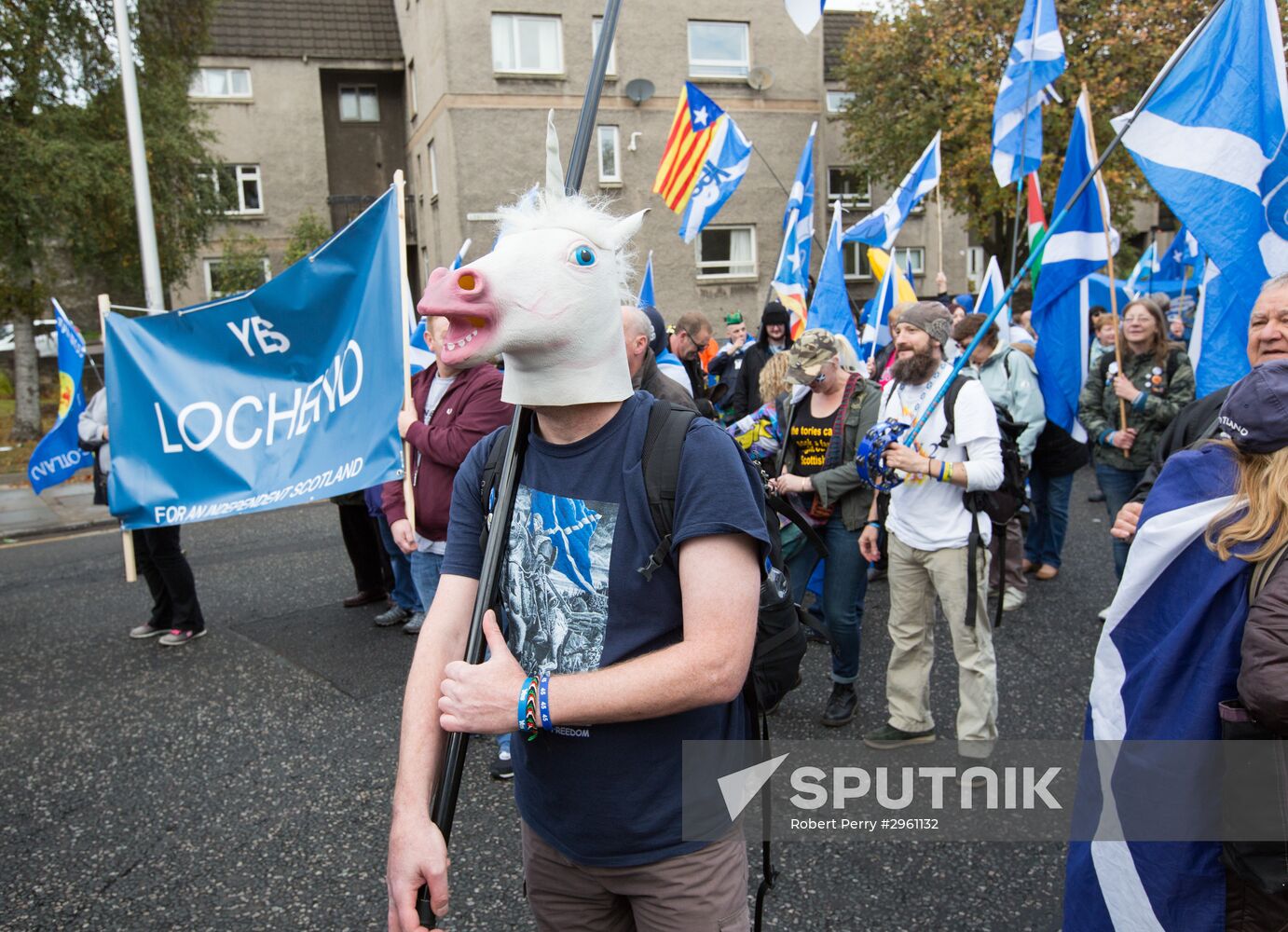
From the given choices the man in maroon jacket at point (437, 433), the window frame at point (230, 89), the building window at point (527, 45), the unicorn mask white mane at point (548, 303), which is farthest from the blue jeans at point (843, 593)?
the window frame at point (230, 89)

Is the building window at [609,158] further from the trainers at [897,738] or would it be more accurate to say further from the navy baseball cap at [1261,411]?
the navy baseball cap at [1261,411]

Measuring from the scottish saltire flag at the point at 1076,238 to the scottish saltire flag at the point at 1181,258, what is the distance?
237 inches

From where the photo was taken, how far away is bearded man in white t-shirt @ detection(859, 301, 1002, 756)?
3631mm

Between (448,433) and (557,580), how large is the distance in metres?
2.31

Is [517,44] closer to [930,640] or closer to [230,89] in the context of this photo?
[230,89]

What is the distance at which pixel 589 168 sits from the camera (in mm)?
22312

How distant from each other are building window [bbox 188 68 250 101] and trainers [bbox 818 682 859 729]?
83.9 ft

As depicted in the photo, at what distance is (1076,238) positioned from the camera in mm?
4621

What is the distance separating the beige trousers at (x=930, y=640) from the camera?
3674 millimetres

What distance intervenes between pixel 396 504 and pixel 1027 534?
447 centimetres

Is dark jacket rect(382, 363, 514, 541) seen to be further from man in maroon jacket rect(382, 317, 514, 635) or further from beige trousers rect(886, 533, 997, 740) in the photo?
beige trousers rect(886, 533, 997, 740)

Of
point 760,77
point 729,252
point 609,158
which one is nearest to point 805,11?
point 609,158

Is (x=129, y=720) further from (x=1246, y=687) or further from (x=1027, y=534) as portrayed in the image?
(x=1027, y=534)

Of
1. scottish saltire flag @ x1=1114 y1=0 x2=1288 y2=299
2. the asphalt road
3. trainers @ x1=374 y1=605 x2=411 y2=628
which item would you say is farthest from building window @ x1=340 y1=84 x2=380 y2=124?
scottish saltire flag @ x1=1114 y1=0 x2=1288 y2=299
